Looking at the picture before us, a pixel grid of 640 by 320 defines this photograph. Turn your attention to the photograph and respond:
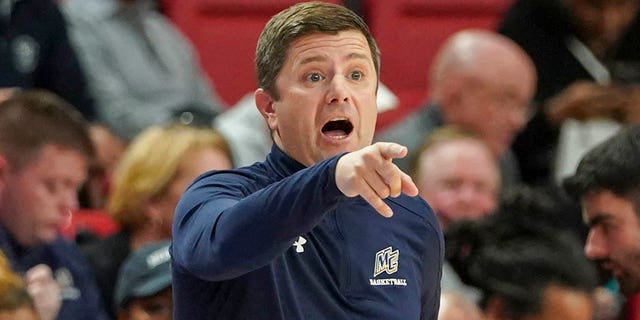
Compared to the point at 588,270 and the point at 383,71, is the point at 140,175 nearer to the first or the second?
the point at 588,270

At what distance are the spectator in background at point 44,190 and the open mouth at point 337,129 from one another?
6.14 ft

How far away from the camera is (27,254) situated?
445cm

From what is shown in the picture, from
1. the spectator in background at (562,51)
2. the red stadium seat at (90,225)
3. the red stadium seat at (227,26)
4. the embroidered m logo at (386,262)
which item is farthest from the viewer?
the red stadium seat at (227,26)

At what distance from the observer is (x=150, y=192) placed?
4.79 m

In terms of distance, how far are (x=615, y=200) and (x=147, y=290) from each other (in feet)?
4.55

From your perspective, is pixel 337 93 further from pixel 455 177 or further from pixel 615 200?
pixel 455 177

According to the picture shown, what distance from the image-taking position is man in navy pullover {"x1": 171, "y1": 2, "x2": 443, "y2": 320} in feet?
8.73

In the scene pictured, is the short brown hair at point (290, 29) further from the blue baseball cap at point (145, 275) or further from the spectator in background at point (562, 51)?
the spectator in background at point (562, 51)

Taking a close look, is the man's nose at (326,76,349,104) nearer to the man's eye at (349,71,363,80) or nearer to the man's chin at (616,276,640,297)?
the man's eye at (349,71,363,80)

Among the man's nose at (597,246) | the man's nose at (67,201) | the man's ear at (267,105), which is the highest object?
the man's ear at (267,105)

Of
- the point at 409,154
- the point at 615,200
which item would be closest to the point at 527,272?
the point at 615,200

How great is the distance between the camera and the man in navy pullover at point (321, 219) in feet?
8.73

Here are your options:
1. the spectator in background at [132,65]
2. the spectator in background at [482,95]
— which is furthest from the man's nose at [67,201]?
the spectator in background at [482,95]

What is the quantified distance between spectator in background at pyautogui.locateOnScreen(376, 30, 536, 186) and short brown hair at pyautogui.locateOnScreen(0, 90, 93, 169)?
1.47 m
